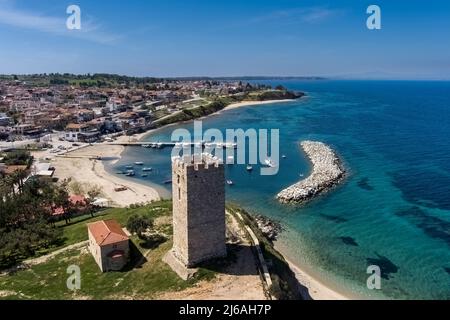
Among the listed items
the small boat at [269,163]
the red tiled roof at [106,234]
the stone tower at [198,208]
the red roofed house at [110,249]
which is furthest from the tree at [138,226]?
the small boat at [269,163]

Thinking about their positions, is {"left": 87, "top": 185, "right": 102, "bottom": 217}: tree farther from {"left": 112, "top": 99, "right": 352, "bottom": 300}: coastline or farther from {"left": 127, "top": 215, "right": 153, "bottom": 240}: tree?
{"left": 112, "top": 99, "right": 352, "bottom": 300}: coastline

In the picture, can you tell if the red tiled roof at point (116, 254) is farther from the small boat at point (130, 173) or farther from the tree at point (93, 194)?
the small boat at point (130, 173)

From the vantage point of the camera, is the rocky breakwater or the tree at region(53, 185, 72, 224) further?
the rocky breakwater

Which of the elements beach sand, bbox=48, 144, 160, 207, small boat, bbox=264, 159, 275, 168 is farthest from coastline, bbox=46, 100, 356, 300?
small boat, bbox=264, 159, 275, 168

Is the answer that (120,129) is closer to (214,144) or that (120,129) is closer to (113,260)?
(214,144)

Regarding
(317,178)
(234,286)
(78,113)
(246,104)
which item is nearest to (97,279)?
(234,286)

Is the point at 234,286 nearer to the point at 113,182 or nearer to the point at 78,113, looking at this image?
the point at 113,182
